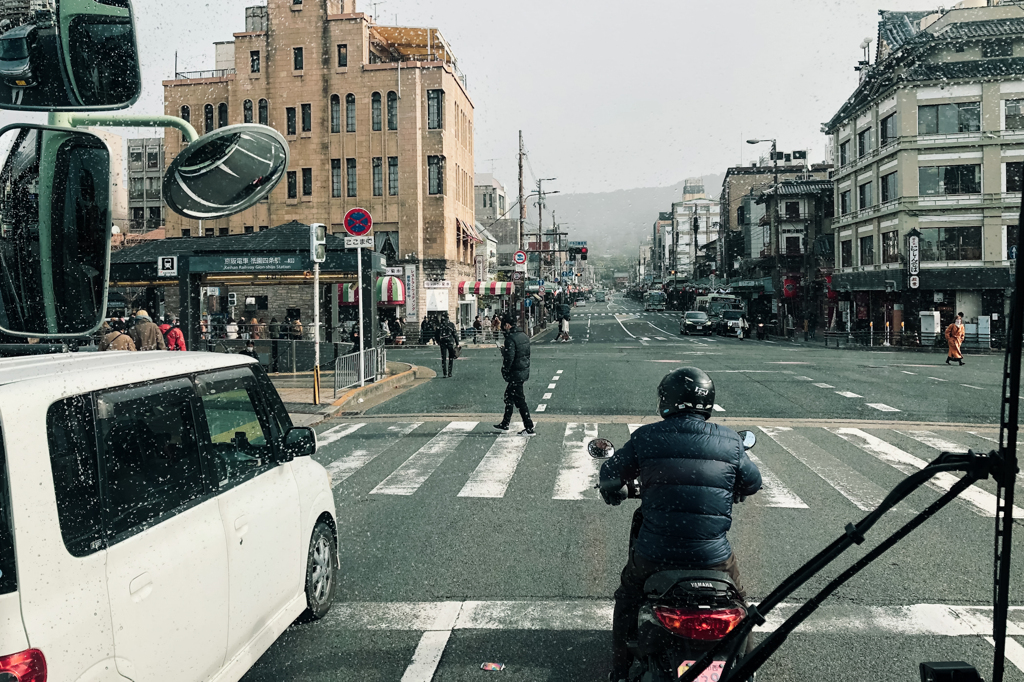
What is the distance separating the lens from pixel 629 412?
14.8m

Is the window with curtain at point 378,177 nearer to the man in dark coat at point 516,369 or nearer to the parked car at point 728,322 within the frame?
the parked car at point 728,322

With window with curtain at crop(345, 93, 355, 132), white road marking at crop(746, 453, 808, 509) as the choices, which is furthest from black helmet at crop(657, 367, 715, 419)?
window with curtain at crop(345, 93, 355, 132)

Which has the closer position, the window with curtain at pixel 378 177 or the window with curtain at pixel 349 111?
the window with curtain at pixel 349 111

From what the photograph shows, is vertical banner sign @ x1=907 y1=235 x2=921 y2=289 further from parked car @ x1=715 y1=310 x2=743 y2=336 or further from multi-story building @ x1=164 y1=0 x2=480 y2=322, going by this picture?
multi-story building @ x1=164 y1=0 x2=480 y2=322

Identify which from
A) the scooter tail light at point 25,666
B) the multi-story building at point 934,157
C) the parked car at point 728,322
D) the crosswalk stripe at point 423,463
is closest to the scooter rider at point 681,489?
the scooter tail light at point 25,666

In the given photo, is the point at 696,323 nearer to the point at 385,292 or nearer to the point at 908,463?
the point at 385,292

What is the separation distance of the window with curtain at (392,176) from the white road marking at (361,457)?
33.9m

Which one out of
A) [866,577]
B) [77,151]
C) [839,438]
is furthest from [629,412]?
[77,151]

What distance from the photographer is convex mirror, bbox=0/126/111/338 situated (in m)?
2.68

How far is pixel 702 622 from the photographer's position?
3088 mm

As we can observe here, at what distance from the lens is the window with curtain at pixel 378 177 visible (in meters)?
44.7

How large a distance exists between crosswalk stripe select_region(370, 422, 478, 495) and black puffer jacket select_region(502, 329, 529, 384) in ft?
4.17

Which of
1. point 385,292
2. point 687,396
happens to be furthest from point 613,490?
point 385,292

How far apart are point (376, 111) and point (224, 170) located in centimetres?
4211
